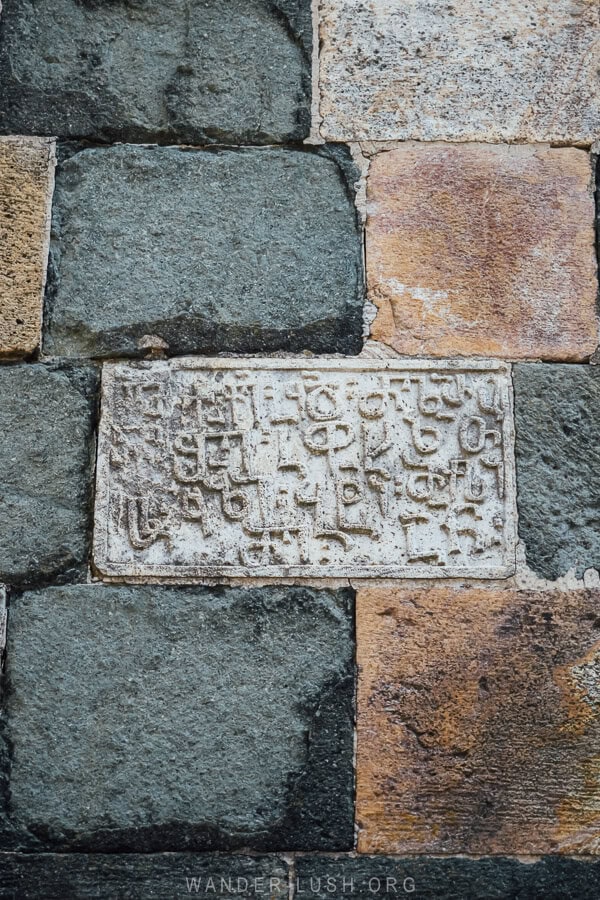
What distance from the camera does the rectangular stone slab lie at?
2.30m

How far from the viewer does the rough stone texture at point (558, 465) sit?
2.33 metres

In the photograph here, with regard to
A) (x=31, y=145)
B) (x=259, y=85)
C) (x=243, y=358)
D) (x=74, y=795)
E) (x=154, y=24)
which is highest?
(x=154, y=24)

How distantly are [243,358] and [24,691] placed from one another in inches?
35.7

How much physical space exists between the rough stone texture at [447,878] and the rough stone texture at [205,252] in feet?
3.82

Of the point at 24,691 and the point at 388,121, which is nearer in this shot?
the point at 24,691

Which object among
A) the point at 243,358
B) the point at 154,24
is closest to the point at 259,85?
the point at 154,24

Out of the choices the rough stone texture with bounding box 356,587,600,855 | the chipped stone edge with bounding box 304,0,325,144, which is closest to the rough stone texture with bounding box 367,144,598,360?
the chipped stone edge with bounding box 304,0,325,144

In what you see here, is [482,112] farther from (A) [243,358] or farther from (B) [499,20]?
(A) [243,358]

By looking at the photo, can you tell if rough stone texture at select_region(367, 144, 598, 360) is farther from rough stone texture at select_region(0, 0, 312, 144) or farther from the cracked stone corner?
the cracked stone corner

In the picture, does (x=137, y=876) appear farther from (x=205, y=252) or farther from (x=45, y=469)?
(x=205, y=252)

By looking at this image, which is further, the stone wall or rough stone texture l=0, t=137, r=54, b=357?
rough stone texture l=0, t=137, r=54, b=357

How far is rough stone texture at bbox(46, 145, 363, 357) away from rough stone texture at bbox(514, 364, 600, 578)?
46 centimetres

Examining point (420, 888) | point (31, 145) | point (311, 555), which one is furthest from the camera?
point (31, 145)

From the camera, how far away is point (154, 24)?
2605 mm
